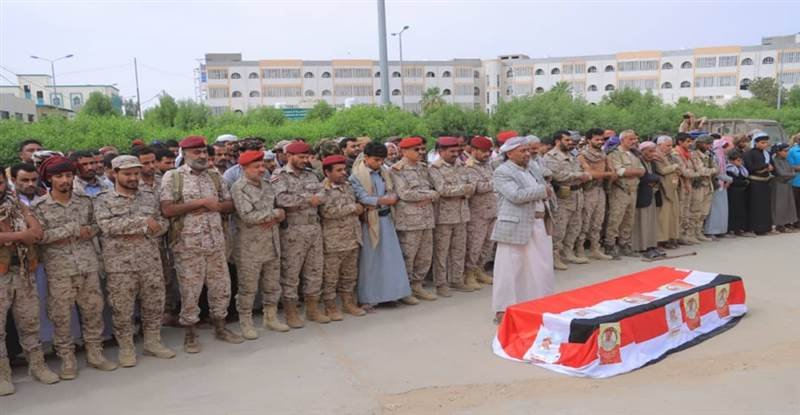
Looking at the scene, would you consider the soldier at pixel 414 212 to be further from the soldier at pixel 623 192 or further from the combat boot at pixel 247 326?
the soldier at pixel 623 192

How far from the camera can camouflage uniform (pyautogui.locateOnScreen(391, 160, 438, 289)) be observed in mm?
6367

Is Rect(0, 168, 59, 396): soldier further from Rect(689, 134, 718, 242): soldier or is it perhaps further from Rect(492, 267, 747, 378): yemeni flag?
Rect(689, 134, 718, 242): soldier

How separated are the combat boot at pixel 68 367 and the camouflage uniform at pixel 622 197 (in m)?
6.58

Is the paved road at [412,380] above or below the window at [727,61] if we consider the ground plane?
below

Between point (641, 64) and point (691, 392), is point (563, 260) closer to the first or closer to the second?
point (691, 392)

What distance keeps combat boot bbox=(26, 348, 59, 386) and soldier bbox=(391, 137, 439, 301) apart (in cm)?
335

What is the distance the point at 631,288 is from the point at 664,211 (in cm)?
392

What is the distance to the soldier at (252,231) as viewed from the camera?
5.30m

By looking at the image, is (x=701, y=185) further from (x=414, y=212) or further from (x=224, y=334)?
(x=224, y=334)

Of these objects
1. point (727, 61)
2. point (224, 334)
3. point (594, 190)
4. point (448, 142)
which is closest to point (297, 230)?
point (224, 334)

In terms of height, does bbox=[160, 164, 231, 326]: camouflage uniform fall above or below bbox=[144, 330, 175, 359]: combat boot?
above

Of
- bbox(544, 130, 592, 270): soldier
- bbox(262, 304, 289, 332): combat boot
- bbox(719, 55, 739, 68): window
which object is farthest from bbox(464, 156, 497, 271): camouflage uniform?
bbox(719, 55, 739, 68): window

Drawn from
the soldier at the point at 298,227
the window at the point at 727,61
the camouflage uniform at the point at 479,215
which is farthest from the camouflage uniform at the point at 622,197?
the window at the point at 727,61

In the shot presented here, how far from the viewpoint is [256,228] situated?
5.37 metres
